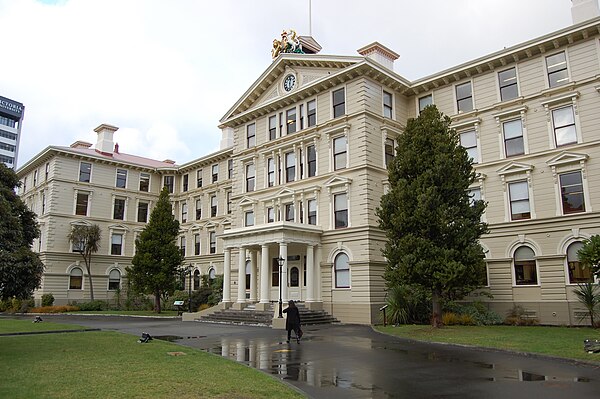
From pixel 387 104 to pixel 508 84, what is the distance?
6751mm

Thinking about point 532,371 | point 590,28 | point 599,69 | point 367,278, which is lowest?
point 532,371

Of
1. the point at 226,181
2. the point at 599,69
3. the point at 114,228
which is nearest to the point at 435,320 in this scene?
the point at 599,69

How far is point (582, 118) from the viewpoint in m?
23.5

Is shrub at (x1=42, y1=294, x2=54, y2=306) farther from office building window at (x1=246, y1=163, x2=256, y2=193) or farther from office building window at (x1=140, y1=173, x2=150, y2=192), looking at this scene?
office building window at (x1=246, y1=163, x2=256, y2=193)

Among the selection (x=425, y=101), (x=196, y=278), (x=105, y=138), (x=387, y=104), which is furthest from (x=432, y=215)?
(x=105, y=138)

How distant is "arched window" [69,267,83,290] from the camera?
1745 inches

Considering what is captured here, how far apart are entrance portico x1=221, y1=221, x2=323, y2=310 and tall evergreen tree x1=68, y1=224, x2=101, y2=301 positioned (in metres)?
18.4

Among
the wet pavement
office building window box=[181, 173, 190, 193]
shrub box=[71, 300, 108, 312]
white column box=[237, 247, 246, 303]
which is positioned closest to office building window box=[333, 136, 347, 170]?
white column box=[237, 247, 246, 303]

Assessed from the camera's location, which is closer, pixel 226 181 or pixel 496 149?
pixel 496 149

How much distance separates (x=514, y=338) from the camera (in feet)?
54.4

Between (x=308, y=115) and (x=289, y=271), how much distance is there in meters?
9.88

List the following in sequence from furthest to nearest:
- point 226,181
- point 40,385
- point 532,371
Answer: point 226,181
point 532,371
point 40,385

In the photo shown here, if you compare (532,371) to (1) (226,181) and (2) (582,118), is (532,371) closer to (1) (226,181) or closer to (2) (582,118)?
(2) (582,118)

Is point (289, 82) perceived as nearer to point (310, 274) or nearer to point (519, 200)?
point (310, 274)
